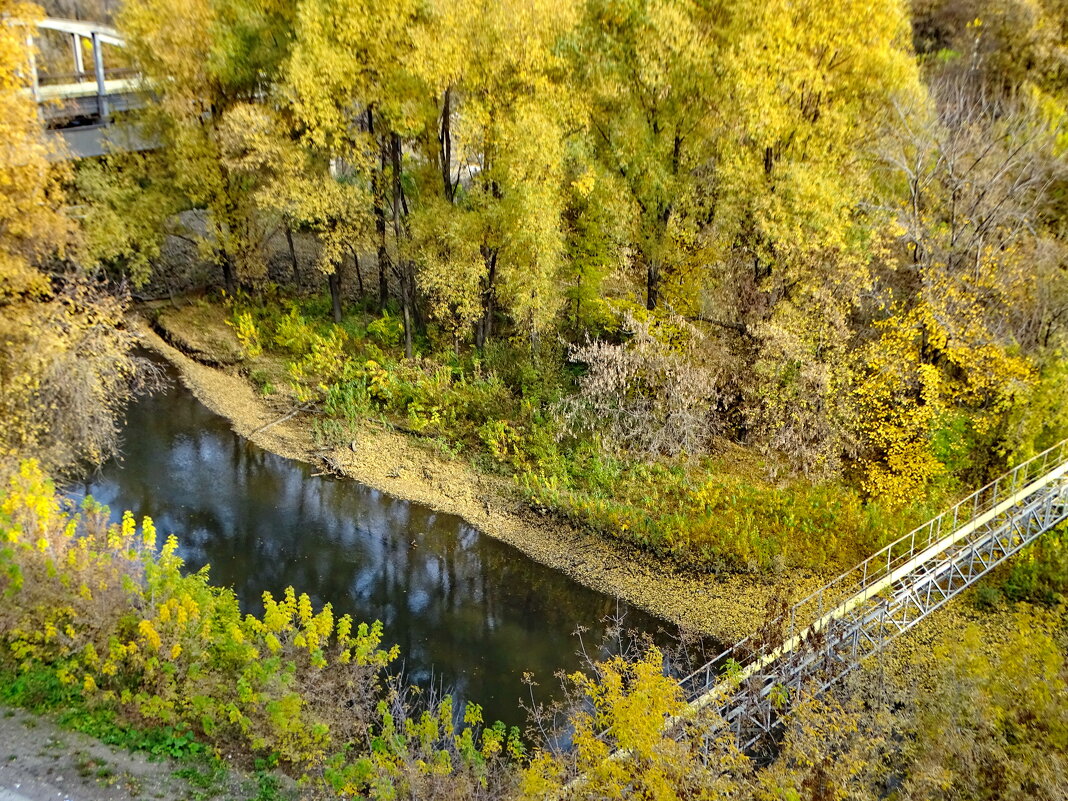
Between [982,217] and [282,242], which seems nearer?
[982,217]

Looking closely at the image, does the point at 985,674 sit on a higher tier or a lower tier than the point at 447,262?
lower

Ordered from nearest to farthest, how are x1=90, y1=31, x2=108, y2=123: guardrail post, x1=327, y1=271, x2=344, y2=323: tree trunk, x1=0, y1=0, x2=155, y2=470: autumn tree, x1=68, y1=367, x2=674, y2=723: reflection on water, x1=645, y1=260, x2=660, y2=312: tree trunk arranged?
1. x1=68, y1=367, x2=674, y2=723: reflection on water
2. x1=0, y1=0, x2=155, y2=470: autumn tree
3. x1=645, y1=260, x2=660, y2=312: tree trunk
4. x1=90, y1=31, x2=108, y2=123: guardrail post
5. x1=327, y1=271, x2=344, y2=323: tree trunk

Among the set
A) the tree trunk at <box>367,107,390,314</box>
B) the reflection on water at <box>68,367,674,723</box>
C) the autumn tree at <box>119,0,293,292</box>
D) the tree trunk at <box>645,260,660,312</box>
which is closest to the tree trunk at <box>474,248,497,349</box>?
the tree trunk at <box>367,107,390,314</box>

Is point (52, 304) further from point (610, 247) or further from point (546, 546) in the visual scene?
point (610, 247)

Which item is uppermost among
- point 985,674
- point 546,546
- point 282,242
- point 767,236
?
point 767,236

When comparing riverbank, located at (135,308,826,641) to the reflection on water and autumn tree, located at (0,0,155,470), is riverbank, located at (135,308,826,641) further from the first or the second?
autumn tree, located at (0,0,155,470)

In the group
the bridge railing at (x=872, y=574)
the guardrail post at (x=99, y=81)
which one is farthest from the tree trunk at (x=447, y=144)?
the bridge railing at (x=872, y=574)

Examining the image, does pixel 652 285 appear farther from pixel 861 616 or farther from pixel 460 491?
pixel 861 616

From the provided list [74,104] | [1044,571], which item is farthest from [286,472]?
[1044,571]
